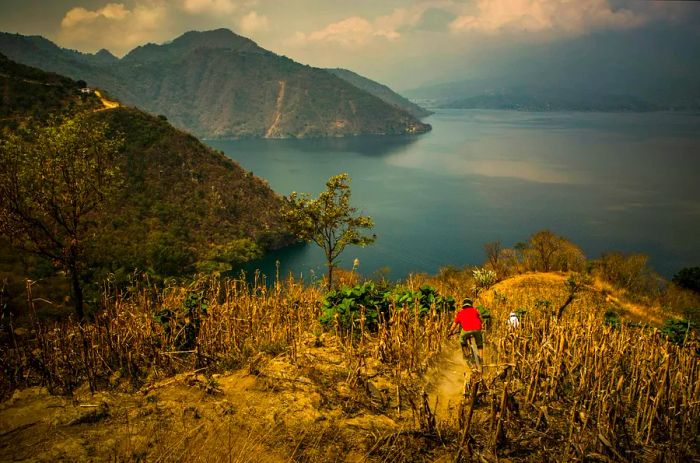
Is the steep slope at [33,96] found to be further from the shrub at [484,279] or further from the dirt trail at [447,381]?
the dirt trail at [447,381]

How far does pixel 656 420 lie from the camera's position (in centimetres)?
614

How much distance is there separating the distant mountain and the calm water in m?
11.8

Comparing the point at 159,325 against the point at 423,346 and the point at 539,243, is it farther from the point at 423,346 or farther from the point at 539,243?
the point at 539,243

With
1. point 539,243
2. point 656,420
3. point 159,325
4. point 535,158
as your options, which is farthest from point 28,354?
point 535,158

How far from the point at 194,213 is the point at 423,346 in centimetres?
7151

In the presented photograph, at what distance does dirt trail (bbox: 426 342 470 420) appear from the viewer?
6.69 meters

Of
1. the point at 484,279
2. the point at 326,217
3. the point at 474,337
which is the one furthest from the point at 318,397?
the point at 484,279

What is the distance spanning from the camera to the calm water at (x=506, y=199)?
72.9 m

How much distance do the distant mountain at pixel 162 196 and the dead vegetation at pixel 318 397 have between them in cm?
4323

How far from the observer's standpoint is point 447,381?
25.8 feet

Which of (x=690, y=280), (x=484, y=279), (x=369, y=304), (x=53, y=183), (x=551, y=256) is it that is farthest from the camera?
(x=551, y=256)

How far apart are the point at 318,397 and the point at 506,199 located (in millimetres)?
106920

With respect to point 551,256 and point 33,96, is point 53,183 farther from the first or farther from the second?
point 33,96

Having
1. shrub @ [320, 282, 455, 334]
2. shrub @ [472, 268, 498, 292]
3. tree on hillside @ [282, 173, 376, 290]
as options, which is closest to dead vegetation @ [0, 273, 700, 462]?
shrub @ [320, 282, 455, 334]
